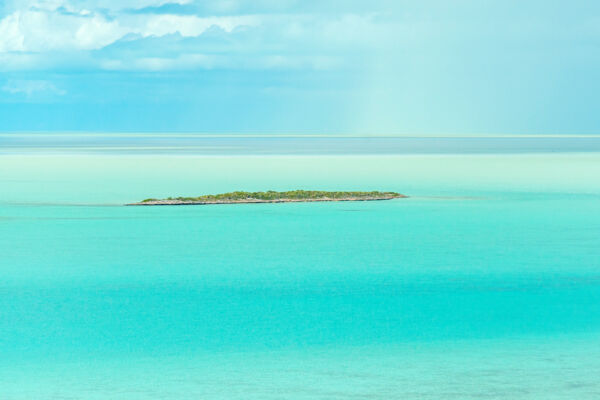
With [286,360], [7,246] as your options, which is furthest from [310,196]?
[286,360]

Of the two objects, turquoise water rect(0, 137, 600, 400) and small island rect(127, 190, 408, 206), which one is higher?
small island rect(127, 190, 408, 206)

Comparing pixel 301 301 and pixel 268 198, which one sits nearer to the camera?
pixel 301 301

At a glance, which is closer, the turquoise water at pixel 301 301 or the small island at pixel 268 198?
the turquoise water at pixel 301 301

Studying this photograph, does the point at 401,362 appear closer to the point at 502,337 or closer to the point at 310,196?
the point at 502,337

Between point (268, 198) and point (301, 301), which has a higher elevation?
point (268, 198)

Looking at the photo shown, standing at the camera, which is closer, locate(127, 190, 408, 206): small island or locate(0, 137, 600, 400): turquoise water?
locate(0, 137, 600, 400): turquoise water
